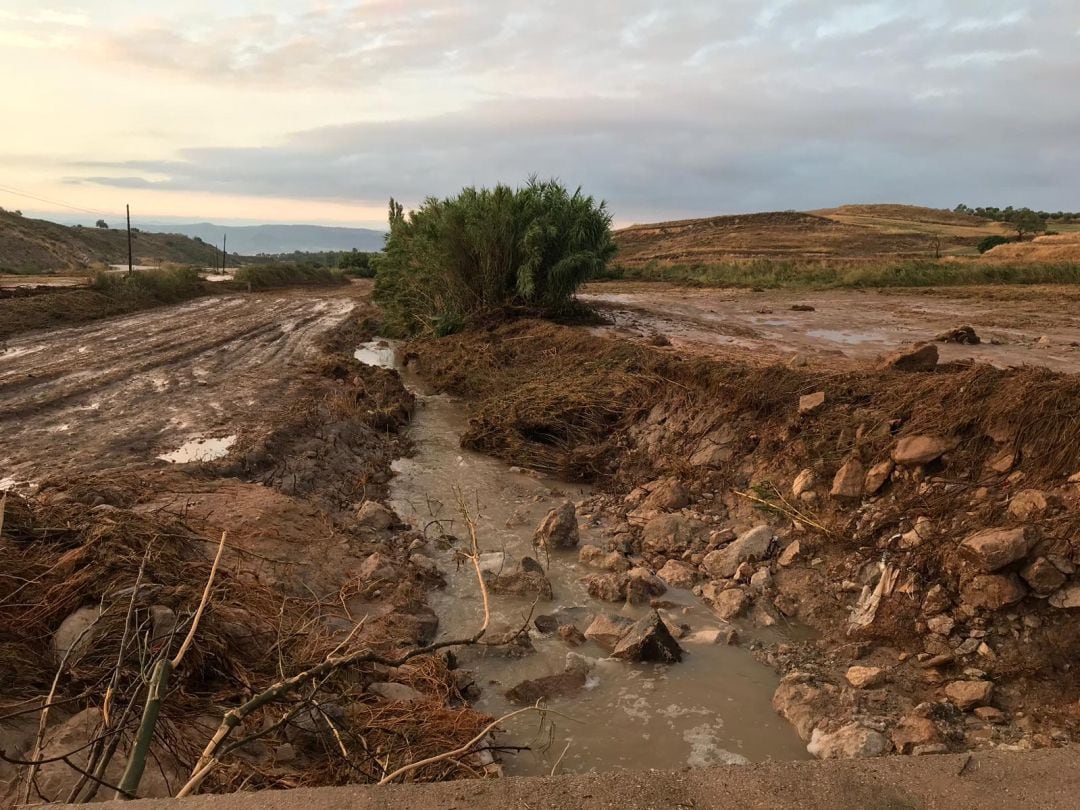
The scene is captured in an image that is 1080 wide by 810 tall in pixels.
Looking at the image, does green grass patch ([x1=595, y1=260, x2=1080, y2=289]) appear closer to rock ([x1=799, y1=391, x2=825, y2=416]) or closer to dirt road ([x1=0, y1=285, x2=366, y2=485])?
dirt road ([x1=0, y1=285, x2=366, y2=485])

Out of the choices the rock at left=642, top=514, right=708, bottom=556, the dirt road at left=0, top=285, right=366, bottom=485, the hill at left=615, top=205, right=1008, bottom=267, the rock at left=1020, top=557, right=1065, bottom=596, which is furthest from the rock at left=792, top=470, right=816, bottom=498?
the hill at left=615, top=205, right=1008, bottom=267

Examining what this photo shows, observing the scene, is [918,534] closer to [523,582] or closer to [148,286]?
[523,582]

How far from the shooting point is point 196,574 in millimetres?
3959

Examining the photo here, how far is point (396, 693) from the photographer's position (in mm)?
3689

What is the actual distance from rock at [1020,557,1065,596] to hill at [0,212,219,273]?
4974cm

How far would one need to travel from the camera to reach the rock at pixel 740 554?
5766 millimetres

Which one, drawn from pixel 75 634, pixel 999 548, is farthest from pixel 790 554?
pixel 75 634

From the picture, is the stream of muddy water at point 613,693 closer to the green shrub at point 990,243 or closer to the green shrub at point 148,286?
the green shrub at point 148,286

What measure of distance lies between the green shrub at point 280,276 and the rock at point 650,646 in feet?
129

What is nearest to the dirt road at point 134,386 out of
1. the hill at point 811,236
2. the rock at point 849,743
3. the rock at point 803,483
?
the rock at point 803,483

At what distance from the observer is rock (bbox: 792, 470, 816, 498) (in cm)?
606

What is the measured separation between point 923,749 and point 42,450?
9.30m

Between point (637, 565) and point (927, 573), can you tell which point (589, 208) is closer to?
point (637, 565)

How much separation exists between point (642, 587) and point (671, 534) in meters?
1.05
